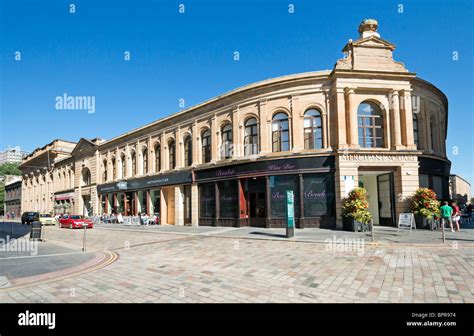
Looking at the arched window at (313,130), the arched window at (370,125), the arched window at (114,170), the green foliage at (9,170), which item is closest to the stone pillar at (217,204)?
the arched window at (313,130)

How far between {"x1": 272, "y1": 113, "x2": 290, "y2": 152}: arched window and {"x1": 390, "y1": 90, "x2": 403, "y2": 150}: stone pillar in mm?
7178

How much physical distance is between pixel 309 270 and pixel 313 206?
1158 centimetres

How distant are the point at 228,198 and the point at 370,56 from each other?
1484 cm

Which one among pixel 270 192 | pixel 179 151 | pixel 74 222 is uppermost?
pixel 179 151

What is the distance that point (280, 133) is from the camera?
65.6 feet

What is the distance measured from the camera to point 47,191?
5131cm

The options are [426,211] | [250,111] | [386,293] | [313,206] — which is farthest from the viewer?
[250,111]

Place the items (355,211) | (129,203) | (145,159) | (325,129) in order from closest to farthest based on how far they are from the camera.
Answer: (355,211), (325,129), (145,159), (129,203)

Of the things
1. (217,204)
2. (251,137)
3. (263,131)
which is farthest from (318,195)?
(217,204)

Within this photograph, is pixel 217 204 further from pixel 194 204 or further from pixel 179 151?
pixel 179 151

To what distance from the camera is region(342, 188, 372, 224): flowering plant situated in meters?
15.4

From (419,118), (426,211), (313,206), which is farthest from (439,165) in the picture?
(313,206)

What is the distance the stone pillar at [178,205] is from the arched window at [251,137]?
27.4ft
